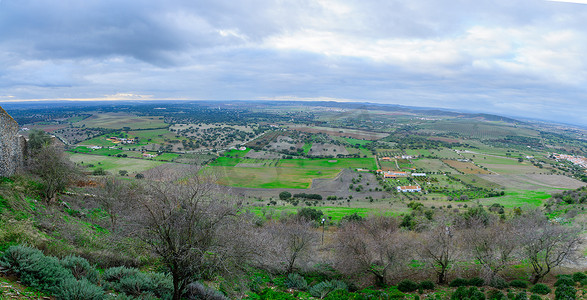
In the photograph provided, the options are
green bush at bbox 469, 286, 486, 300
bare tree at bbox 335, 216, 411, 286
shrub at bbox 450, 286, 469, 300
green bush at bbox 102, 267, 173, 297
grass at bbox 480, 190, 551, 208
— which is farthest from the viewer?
grass at bbox 480, 190, 551, 208

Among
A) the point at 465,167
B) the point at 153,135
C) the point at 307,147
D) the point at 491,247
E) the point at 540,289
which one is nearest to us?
the point at 540,289

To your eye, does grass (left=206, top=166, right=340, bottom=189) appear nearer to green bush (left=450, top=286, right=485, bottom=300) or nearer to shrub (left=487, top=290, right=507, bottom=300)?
green bush (left=450, top=286, right=485, bottom=300)

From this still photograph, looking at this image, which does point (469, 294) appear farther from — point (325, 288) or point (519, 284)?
Result: point (325, 288)

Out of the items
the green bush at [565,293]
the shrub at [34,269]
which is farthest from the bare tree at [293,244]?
the green bush at [565,293]

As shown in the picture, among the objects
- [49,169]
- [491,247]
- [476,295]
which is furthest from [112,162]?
[491,247]

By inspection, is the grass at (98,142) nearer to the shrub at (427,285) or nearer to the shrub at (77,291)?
the shrub at (77,291)

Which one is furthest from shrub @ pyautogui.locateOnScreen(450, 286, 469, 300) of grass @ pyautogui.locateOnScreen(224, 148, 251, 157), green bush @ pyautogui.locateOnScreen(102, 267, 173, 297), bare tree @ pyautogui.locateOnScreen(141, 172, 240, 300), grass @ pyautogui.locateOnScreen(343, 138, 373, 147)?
grass @ pyautogui.locateOnScreen(343, 138, 373, 147)

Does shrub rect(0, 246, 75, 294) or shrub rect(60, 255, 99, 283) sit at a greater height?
shrub rect(0, 246, 75, 294)
